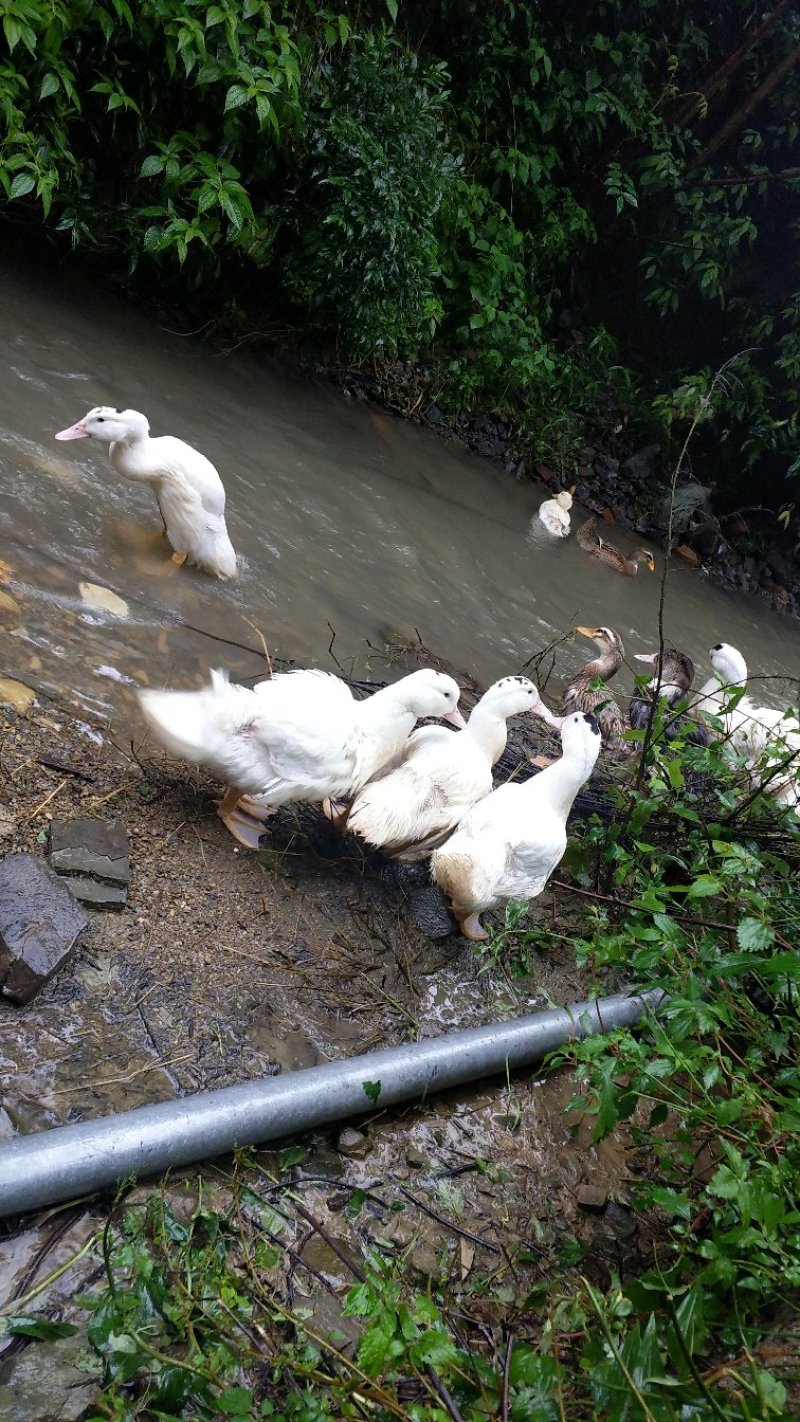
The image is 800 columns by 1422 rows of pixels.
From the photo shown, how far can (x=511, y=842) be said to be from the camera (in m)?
3.55

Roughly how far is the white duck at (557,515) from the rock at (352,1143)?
6706mm

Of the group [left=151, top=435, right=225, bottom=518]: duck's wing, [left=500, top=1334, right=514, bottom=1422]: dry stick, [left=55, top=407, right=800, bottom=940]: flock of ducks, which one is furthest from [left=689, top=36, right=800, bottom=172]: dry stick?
[left=500, top=1334, right=514, bottom=1422]: dry stick

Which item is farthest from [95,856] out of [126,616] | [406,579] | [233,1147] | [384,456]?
[384,456]

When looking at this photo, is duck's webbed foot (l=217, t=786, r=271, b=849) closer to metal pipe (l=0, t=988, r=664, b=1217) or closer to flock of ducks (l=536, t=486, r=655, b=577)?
metal pipe (l=0, t=988, r=664, b=1217)

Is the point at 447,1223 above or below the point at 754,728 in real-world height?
below

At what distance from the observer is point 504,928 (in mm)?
3682

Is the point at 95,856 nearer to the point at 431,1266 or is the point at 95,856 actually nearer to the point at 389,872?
the point at 389,872

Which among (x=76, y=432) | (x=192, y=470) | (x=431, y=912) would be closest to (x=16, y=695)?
(x=431, y=912)

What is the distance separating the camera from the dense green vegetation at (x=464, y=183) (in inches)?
261

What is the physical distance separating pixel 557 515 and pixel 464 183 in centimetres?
334

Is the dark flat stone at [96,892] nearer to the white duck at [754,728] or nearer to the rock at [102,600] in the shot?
the rock at [102,600]

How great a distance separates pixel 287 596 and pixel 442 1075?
3112 mm

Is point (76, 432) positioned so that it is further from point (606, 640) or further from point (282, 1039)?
point (282, 1039)

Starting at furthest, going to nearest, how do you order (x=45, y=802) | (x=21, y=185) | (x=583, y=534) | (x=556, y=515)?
(x=583, y=534) → (x=556, y=515) → (x=21, y=185) → (x=45, y=802)
